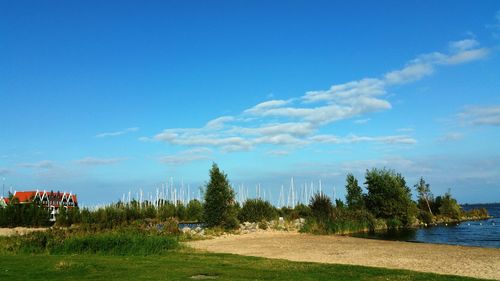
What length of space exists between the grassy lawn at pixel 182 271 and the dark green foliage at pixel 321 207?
3039 centimetres

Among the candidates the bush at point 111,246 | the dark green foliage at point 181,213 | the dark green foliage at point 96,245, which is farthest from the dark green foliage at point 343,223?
the dark green foliage at point 181,213

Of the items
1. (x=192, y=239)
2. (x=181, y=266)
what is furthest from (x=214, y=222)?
(x=181, y=266)

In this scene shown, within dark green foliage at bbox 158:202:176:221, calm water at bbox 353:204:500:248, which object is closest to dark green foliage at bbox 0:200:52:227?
dark green foliage at bbox 158:202:176:221

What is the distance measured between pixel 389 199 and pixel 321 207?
13193 millimetres

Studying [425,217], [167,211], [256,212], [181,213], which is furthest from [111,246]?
[181,213]

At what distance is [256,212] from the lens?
59.2 m

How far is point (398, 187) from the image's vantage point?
5931 cm

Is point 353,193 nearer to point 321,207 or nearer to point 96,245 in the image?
point 321,207

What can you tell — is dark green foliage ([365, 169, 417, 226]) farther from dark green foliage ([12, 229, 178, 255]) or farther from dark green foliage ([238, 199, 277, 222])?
dark green foliage ([12, 229, 178, 255])

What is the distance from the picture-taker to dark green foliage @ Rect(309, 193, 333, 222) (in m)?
49.0

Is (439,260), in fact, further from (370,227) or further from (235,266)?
(370,227)

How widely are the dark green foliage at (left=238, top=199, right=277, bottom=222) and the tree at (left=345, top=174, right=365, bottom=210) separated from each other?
10971 mm

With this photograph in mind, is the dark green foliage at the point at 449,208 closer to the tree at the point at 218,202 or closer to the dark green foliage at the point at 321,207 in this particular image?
the dark green foliage at the point at 321,207

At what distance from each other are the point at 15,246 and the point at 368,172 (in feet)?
157
